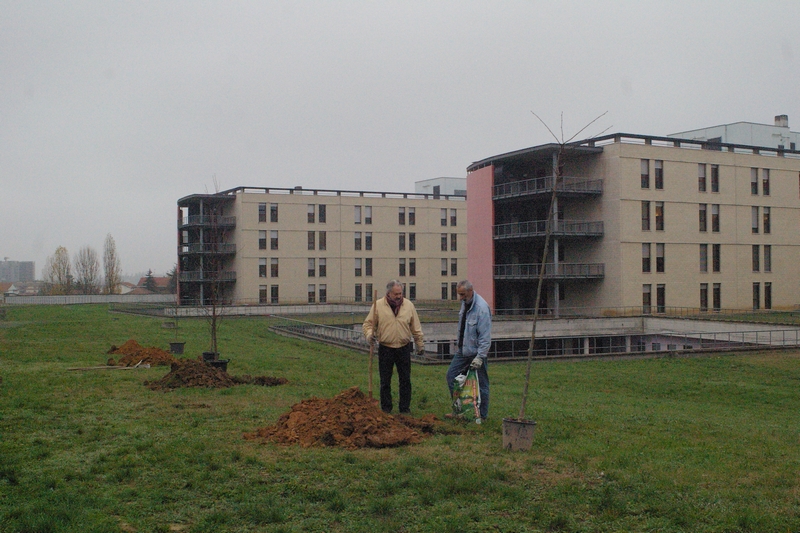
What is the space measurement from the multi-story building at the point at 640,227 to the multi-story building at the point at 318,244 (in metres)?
21.2

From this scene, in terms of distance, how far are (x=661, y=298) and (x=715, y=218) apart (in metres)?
8.18

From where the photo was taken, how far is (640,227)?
163 feet

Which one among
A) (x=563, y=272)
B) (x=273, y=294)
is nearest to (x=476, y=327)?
(x=563, y=272)

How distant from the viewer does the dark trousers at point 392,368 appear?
10172mm

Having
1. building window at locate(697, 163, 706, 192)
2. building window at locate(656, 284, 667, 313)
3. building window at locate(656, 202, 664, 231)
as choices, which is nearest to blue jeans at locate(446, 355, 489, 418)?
building window at locate(656, 284, 667, 313)

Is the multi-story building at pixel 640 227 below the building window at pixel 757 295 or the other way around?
the other way around

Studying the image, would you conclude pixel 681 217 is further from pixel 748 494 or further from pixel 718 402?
pixel 748 494

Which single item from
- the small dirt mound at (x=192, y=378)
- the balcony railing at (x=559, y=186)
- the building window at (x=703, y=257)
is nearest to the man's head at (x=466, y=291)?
the small dirt mound at (x=192, y=378)

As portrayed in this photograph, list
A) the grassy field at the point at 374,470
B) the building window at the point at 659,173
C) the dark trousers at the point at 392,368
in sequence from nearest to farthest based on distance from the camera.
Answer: the grassy field at the point at 374,470 < the dark trousers at the point at 392,368 < the building window at the point at 659,173

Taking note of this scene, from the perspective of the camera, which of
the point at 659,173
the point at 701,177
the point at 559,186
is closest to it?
the point at 559,186

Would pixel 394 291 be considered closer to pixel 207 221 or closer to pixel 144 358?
pixel 144 358

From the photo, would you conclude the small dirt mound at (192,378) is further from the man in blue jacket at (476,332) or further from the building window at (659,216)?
the building window at (659,216)

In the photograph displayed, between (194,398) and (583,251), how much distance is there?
144ft

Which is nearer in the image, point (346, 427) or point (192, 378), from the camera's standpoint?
point (346, 427)
